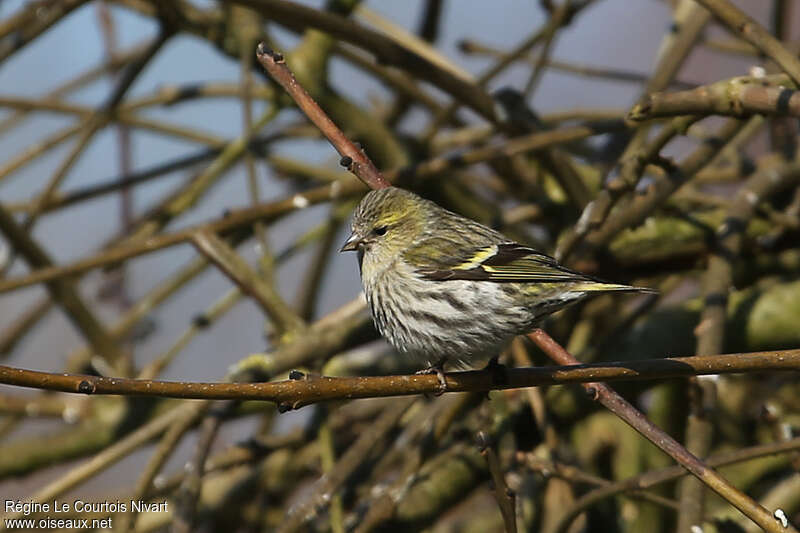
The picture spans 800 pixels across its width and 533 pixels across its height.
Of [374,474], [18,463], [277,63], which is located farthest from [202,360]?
[277,63]

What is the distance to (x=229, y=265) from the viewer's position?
3094mm

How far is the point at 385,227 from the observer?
278 cm

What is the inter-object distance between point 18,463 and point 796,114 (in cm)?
273

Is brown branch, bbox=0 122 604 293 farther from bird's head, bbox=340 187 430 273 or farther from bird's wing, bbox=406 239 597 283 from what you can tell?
bird's wing, bbox=406 239 597 283

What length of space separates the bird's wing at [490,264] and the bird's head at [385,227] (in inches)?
2.6

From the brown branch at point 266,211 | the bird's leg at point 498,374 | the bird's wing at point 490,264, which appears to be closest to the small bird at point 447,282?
the bird's wing at point 490,264

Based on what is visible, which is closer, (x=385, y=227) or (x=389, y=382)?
(x=389, y=382)

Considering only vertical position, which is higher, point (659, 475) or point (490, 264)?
point (490, 264)

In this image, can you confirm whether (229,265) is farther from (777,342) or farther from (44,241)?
(44,241)

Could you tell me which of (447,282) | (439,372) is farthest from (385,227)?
(439,372)

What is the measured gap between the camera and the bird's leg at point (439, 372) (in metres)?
2.01

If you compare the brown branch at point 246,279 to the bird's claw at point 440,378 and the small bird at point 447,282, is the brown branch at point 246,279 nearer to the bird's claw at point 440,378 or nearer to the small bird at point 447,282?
the small bird at point 447,282

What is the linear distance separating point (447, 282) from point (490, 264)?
0.12m

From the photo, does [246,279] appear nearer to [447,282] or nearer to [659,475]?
[447,282]
